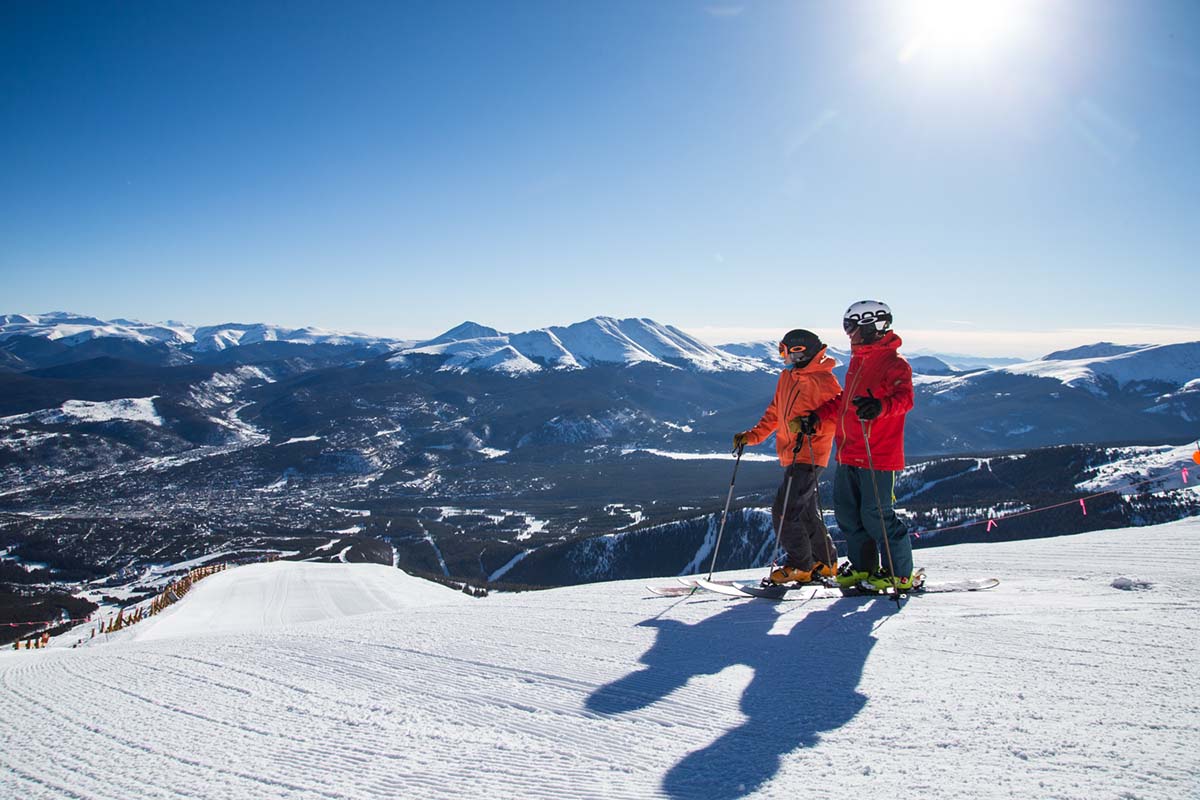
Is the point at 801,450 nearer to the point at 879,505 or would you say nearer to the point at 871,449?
the point at 871,449

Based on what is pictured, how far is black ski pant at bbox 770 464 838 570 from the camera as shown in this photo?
286 inches

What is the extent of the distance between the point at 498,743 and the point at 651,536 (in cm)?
10831

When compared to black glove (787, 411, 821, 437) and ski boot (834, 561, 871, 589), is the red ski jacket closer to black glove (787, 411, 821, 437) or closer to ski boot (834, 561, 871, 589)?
black glove (787, 411, 821, 437)

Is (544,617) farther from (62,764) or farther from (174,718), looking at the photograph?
(62,764)

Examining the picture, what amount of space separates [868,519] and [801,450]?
1.08 m

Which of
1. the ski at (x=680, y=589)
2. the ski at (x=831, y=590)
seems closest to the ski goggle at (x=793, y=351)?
the ski at (x=831, y=590)

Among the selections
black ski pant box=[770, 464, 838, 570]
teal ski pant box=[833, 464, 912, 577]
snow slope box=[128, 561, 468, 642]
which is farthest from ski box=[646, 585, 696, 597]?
snow slope box=[128, 561, 468, 642]

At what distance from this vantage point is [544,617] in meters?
6.78

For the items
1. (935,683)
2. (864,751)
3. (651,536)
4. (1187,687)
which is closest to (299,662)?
(864,751)

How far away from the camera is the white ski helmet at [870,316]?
6660 millimetres

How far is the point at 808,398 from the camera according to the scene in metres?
7.16

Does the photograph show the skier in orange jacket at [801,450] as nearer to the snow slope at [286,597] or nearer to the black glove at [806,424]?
the black glove at [806,424]

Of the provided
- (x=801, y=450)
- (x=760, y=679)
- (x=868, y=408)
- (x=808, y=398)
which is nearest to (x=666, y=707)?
(x=760, y=679)

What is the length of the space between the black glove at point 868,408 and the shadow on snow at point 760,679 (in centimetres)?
180
